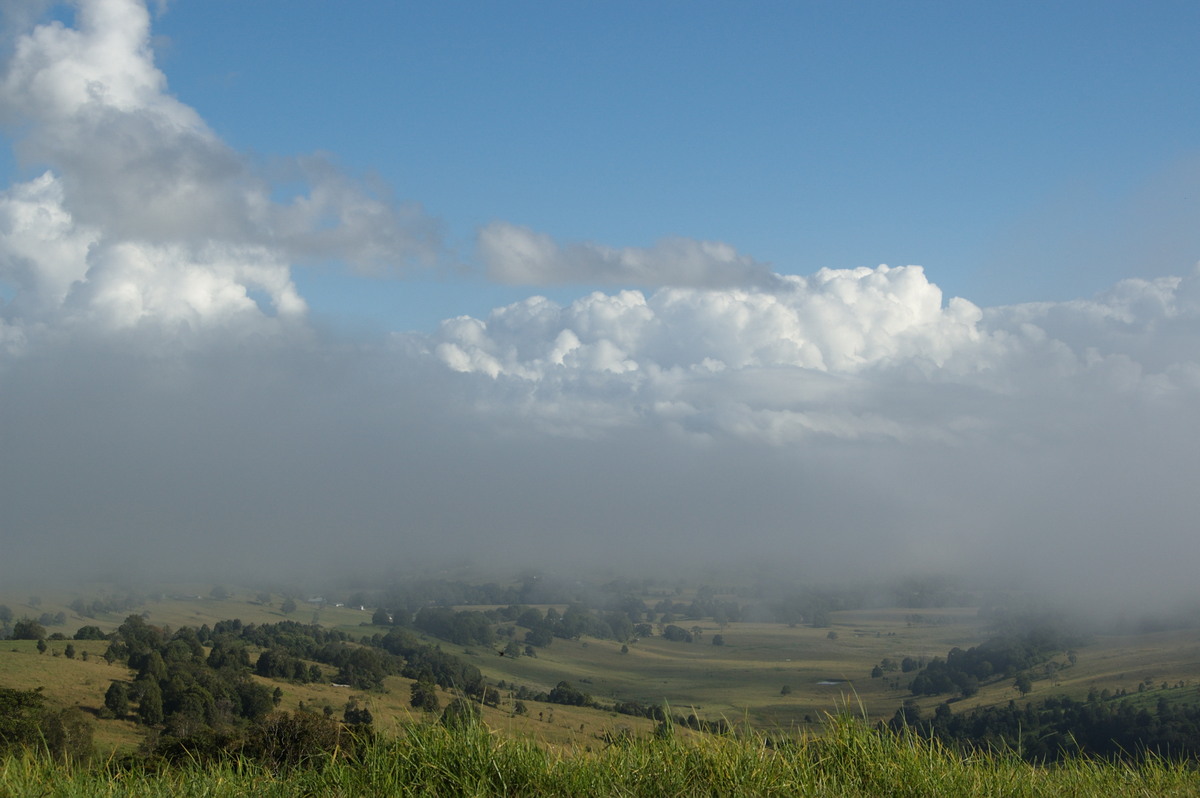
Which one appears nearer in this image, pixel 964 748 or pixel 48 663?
pixel 964 748

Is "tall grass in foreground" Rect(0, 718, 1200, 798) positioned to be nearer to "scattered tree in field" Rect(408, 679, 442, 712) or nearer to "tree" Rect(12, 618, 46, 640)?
"scattered tree in field" Rect(408, 679, 442, 712)

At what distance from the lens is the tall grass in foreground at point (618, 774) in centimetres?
945

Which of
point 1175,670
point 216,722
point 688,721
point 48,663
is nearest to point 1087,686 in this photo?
point 1175,670

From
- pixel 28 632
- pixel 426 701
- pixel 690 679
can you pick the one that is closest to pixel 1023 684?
pixel 690 679

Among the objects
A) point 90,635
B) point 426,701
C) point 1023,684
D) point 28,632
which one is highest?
point 426,701

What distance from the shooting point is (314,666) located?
103125mm

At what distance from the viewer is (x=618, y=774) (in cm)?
975

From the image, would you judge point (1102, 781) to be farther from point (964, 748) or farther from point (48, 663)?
point (48, 663)

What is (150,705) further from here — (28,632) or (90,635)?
(90,635)

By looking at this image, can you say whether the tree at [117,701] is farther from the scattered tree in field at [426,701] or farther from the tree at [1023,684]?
the tree at [1023,684]

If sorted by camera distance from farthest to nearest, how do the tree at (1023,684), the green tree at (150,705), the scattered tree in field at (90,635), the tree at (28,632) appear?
the tree at (1023,684) < the scattered tree in field at (90,635) < the tree at (28,632) < the green tree at (150,705)

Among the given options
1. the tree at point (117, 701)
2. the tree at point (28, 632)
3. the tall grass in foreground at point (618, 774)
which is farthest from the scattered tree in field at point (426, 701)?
the tree at point (28, 632)

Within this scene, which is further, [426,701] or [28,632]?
[28,632]

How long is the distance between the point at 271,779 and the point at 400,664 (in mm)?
116942
